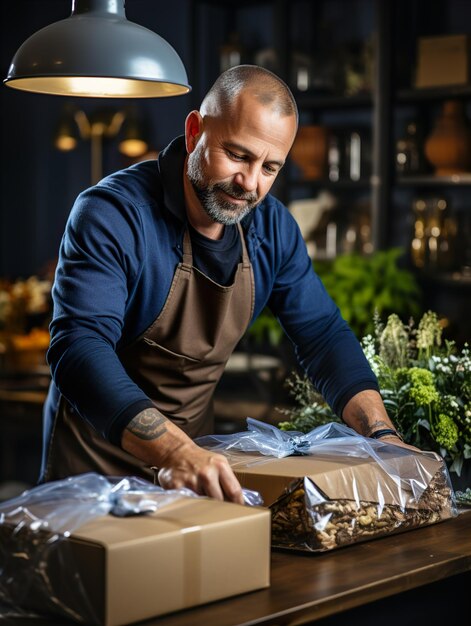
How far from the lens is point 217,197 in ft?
7.41

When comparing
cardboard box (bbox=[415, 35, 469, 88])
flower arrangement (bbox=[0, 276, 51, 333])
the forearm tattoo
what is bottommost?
flower arrangement (bbox=[0, 276, 51, 333])

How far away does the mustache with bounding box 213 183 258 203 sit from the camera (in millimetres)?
2215

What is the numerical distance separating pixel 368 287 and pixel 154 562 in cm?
373

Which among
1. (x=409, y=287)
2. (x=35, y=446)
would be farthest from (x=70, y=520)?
(x=35, y=446)

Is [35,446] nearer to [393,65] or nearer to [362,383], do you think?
[393,65]

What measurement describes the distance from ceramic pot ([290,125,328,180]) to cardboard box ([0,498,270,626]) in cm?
429

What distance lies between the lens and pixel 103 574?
141 centimetres

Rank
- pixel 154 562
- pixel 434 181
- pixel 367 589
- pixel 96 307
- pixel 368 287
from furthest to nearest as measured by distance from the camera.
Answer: pixel 434 181 < pixel 368 287 < pixel 96 307 < pixel 367 589 < pixel 154 562

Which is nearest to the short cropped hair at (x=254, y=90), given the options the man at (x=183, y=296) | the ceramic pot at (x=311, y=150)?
the man at (x=183, y=296)

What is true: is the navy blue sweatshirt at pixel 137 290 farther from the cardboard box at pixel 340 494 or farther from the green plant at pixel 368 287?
the green plant at pixel 368 287

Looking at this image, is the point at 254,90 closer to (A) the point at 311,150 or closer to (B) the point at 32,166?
(A) the point at 311,150

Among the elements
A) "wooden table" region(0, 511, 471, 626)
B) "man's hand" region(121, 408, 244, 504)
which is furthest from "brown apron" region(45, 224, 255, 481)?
"wooden table" region(0, 511, 471, 626)

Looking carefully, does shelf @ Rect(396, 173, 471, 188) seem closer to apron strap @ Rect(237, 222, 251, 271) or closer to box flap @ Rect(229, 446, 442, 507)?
apron strap @ Rect(237, 222, 251, 271)

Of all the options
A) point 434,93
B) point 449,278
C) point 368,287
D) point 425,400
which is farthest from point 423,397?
point 434,93
